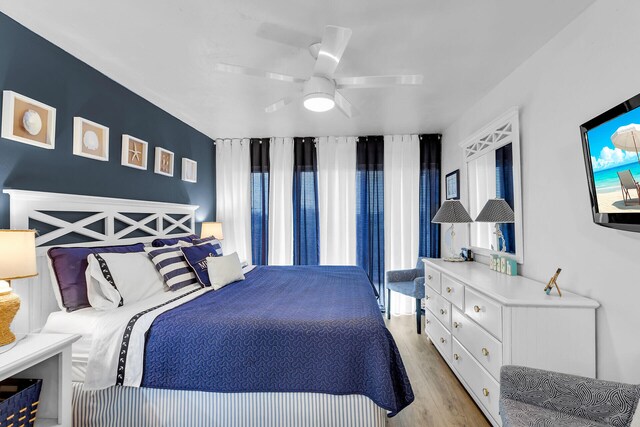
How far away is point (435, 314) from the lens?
3.00m

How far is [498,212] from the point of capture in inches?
99.1

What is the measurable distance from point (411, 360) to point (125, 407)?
2.28 metres

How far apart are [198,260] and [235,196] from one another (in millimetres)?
1986

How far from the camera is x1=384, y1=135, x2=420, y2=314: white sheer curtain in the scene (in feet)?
14.1

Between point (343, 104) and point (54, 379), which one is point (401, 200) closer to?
point (343, 104)

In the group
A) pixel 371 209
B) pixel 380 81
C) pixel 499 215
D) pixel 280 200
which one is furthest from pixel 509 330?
pixel 280 200

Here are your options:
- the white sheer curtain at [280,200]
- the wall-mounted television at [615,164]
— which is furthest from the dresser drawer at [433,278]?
the white sheer curtain at [280,200]

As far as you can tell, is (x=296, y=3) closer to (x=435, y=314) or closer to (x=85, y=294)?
(x=85, y=294)

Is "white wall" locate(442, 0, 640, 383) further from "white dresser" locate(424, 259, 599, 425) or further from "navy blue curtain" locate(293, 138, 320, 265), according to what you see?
"navy blue curtain" locate(293, 138, 320, 265)

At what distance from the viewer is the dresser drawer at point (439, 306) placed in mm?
2662

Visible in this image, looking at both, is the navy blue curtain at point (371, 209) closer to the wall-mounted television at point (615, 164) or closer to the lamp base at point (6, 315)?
the wall-mounted television at point (615, 164)

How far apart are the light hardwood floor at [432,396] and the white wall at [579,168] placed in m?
0.88

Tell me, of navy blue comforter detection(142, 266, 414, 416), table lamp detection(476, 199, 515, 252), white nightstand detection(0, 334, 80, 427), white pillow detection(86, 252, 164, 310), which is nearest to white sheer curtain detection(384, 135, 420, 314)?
table lamp detection(476, 199, 515, 252)

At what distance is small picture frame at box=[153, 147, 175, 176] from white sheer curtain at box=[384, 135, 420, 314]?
2.77 metres
